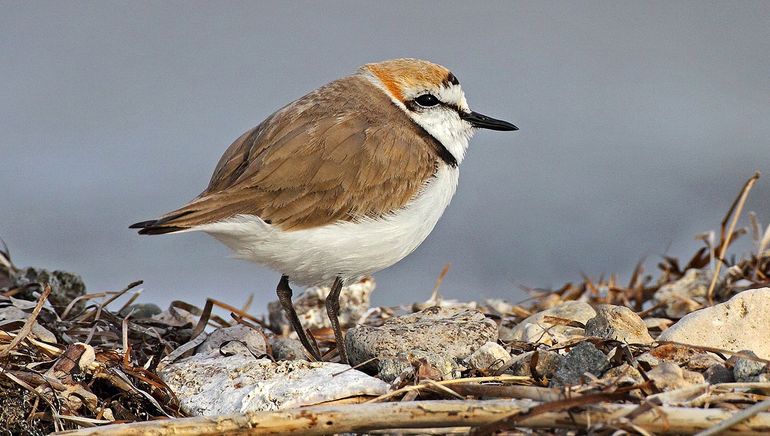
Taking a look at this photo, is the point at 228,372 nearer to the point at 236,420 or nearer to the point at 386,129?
the point at 236,420

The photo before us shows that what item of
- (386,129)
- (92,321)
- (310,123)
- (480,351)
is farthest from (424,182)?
(92,321)

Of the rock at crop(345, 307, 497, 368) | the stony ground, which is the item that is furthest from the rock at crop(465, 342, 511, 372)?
the rock at crop(345, 307, 497, 368)

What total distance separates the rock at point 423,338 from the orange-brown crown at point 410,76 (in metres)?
1.37

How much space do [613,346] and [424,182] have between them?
137 centimetres

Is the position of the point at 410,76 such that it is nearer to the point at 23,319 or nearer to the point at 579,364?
the point at 579,364

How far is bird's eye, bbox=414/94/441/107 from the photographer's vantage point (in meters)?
4.89

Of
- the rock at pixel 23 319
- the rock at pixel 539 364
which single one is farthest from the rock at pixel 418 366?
the rock at pixel 23 319

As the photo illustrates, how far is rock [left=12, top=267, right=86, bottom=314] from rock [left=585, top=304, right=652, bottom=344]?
258 cm

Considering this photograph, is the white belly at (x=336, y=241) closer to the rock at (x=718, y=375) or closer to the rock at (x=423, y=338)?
the rock at (x=423, y=338)

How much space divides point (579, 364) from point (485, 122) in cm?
209

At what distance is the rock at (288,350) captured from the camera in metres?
4.37

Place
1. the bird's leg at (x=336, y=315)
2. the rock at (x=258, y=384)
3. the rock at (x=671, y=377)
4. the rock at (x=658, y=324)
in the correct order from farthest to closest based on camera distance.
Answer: the rock at (x=658, y=324), the bird's leg at (x=336, y=315), the rock at (x=258, y=384), the rock at (x=671, y=377)

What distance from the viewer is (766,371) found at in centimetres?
315

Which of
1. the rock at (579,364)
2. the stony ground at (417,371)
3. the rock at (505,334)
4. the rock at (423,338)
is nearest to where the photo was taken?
the stony ground at (417,371)
